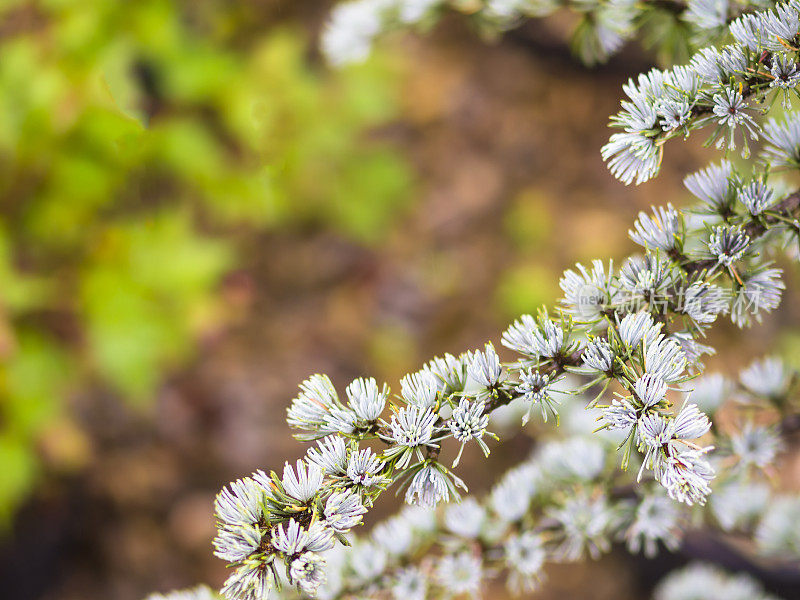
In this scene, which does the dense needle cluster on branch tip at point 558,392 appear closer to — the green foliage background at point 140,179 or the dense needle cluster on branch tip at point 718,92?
the dense needle cluster on branch tip at point 718,92

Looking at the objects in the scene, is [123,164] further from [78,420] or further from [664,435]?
[664,435]

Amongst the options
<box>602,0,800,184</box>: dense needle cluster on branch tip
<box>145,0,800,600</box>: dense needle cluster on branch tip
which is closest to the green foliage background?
<box>145,0,800,600</box>: dense needle cluster on branch tip

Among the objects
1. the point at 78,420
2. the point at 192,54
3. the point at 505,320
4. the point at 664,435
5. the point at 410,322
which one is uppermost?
the point at 192,54

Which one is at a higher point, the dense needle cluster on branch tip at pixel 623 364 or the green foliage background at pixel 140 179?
the green foliage background at pixel 140 179

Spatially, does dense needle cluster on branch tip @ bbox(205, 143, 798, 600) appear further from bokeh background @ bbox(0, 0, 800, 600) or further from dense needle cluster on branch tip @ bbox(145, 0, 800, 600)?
bokeh background @ bbox(0, 0, 800, 600)

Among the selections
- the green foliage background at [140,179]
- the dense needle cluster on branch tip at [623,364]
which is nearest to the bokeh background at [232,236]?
the green foliage background at [140,179]

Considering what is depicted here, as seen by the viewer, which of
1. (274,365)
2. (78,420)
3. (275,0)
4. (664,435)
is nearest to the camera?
(664,435)

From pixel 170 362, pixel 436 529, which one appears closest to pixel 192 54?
pixel 170 362

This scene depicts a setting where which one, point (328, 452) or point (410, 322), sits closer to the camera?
point (328, 452)

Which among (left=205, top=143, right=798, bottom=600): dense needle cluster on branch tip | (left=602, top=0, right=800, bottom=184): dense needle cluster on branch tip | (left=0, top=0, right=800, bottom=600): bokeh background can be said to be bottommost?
(left=205, top=143, right=798, bottom=600): dense needle cluster on branch tip
